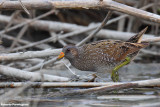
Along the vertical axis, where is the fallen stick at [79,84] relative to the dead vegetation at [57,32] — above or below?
below

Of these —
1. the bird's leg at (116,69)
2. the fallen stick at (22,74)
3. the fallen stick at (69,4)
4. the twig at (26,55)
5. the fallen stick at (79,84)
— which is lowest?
the fallen stick at (79,84)

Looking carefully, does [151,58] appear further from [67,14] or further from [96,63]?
[96,63]

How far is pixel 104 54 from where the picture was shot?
446 centimetres

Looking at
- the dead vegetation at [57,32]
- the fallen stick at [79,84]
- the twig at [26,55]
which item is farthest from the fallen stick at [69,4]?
the fallen stick at [79,84]

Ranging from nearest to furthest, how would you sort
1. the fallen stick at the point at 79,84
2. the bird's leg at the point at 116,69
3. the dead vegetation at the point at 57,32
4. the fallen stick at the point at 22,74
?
the fallen stick at the point at 79,84, the dead vegetation at the point at 57,32, the fallen stick at the point at 22,74, the bird's leg at the point at 116,69

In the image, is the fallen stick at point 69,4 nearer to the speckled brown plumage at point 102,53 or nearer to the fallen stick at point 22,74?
the speckled brown plumage at point 102,53

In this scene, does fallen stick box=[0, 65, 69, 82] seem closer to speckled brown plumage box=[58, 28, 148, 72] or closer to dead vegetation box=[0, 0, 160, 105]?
dead vegetation box=[0, 0, 160, 105]

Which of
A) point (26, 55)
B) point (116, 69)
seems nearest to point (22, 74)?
point (26, 55)

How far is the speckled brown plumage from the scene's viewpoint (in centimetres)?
446

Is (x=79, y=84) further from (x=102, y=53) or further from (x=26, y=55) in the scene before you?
(x=26, y=55)

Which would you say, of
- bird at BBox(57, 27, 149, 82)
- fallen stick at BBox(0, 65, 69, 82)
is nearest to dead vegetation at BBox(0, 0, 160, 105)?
fallen stick at BBox(0, 65, 69, 82)

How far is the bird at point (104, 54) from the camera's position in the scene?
446 cm

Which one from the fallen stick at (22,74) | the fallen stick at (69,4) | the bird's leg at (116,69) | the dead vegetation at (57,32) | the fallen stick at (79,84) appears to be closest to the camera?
the fallen stick at (79,84)

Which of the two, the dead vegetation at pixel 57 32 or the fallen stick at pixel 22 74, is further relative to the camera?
the fallen stick at pixel 22 74
